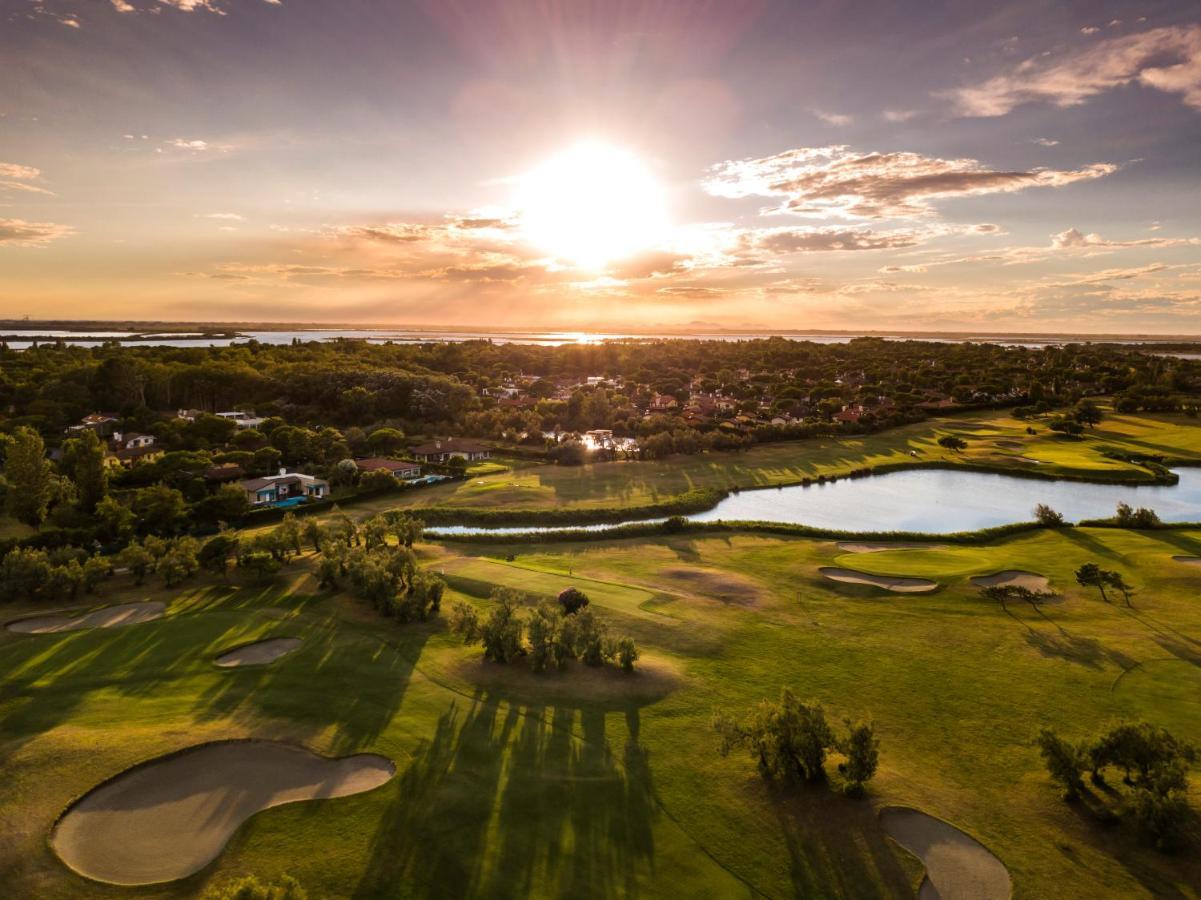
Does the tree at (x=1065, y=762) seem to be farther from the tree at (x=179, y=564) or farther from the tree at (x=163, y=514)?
the tree at (x=163, y=514)

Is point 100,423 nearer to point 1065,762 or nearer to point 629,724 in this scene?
point 629,724

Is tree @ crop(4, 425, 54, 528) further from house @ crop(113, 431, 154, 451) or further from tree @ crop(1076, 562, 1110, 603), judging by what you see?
tree @ crop(1076, 562, 1110, 603)

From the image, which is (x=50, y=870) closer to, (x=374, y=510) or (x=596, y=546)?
(x=596, y=546)

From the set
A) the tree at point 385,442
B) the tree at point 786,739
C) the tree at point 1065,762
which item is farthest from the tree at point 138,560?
the tree at point 1065,762

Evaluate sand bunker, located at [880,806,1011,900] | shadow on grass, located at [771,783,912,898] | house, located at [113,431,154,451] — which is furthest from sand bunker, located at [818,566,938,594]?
house, located at [113,431,154,451]

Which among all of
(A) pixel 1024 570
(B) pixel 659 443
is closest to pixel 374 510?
(B) pixel 659 443

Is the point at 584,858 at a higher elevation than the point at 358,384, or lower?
lower
